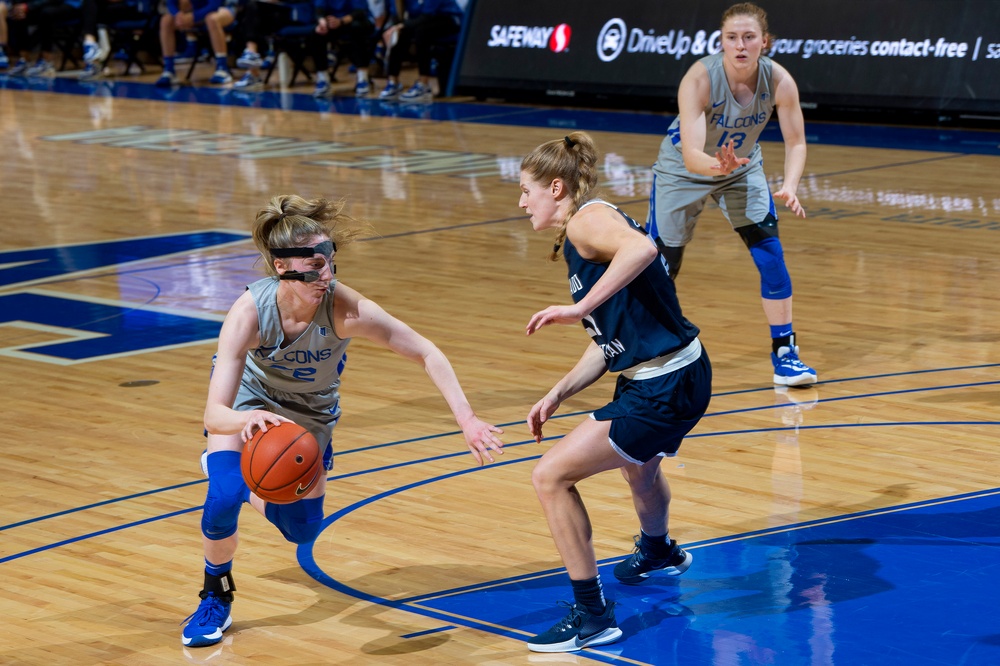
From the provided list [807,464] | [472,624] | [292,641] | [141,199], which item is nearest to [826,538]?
[807,464]

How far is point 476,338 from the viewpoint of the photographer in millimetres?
7930

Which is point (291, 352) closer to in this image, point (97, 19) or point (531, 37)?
point (531, 37)

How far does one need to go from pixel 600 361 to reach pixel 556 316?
39 centimetres

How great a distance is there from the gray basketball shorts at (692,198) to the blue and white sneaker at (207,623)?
3.51 metres

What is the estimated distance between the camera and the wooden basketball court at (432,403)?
14.7ft

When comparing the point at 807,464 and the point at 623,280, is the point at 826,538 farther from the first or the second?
the point at 623,280

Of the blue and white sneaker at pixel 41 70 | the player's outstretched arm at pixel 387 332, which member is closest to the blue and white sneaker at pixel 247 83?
the blue and white sneaker at pixel 41 70

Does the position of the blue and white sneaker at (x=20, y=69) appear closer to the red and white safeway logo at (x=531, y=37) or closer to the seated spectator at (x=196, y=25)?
the seated spectator at (x=196, y=25)

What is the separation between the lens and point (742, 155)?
23.4ft

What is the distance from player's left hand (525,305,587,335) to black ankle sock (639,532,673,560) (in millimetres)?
869

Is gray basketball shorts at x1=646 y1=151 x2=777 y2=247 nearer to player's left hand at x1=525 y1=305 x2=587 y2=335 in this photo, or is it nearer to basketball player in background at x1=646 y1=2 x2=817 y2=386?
basketball player in background at x1=646 y1=2 x2=817 y2=386

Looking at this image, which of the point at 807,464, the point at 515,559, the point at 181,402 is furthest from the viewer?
the point at 181,402

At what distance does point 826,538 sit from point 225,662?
6.71 ft

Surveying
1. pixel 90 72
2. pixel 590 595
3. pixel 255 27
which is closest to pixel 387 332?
pixel 590 595
